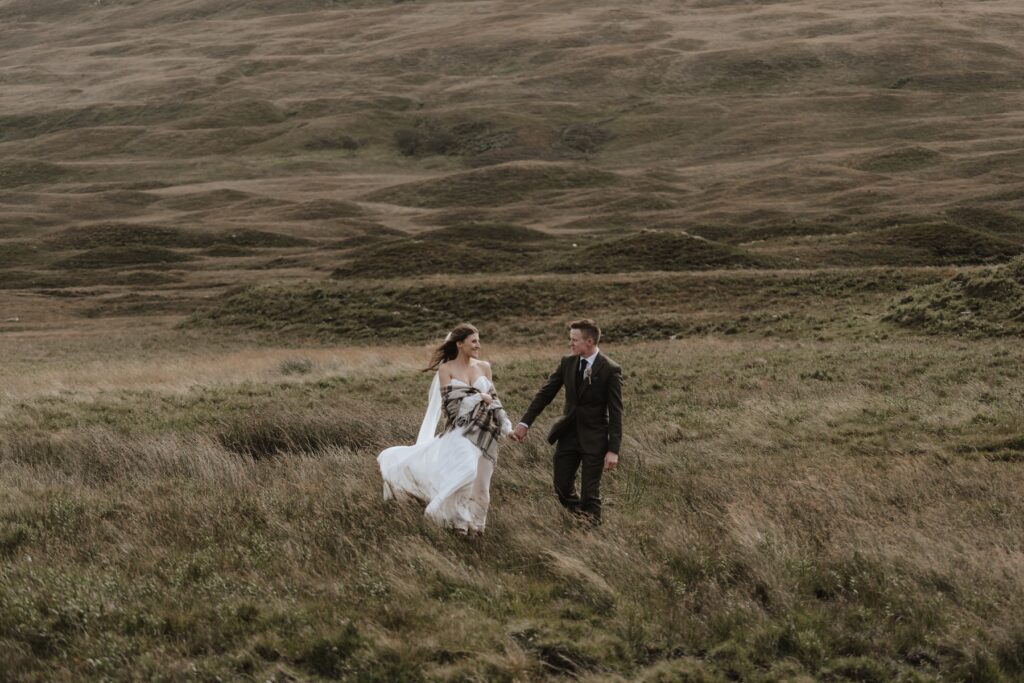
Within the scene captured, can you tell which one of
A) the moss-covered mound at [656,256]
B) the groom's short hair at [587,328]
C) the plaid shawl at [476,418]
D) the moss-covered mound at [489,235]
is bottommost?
the moss-covered mound at [489,235]

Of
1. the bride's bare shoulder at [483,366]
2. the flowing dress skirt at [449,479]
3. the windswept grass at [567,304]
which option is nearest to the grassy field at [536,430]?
the windswept grass at [567,304]

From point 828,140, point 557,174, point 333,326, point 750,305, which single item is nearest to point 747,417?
point 750,305

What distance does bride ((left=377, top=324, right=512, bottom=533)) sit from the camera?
973 centimetres

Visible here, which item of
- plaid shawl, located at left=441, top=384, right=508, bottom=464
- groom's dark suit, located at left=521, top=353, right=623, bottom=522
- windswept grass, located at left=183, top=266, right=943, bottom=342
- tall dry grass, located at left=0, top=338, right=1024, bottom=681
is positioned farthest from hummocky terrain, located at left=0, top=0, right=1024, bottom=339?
plaid shawl, located at left=441, top=384, right=508, bottom=464

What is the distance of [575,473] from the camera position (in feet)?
34.8

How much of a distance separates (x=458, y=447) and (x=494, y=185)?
3339 inches

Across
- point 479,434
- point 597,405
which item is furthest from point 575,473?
point 479,434

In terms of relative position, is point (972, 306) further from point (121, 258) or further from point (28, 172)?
point (28, 172)

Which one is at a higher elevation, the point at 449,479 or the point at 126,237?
the point at 449,479

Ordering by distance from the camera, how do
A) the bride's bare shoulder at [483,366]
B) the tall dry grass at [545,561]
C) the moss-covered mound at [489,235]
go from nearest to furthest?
1. the tall dry grass at [545,561]
2. the bride's bare shoulder at [483,366]
3. the moss-covered mound at [489,235]

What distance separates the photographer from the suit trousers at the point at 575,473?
10.3m

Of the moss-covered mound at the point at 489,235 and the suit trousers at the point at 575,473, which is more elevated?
the suit trousers at the point at 575,473

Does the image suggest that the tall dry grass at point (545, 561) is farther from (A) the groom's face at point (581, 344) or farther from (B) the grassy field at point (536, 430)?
(A) the groom's face at point (581, 344)

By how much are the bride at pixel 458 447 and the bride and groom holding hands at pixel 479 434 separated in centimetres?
1
